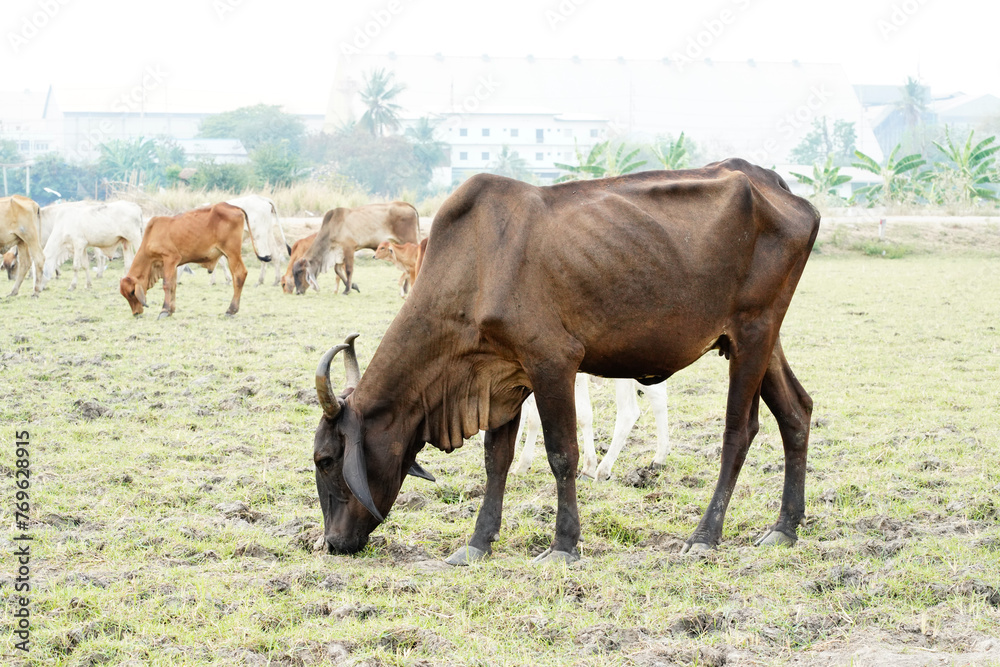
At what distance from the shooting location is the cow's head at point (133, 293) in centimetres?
1469

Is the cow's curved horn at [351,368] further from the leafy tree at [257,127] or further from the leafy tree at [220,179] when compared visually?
the leafy tree at [257,127]

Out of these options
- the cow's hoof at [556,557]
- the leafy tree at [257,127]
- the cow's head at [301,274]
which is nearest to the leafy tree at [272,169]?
the cow's head at [301,274]

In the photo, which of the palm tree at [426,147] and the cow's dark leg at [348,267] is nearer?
the cow's dark leg at [348,267]

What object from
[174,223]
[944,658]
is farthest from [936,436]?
[174,223]

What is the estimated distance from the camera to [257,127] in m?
95.8

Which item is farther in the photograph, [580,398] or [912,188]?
[912,188]

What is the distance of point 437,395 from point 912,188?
43009mm

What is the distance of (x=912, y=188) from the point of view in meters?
43.3

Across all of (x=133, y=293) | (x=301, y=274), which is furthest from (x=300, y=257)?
(x=133, y=293)

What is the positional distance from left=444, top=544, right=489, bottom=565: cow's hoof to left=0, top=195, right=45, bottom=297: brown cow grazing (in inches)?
606

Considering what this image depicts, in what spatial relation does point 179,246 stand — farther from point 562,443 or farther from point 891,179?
point 891,179

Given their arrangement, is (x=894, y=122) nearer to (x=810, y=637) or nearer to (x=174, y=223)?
(x=174, y=223)

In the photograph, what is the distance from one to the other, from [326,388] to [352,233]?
16.6m

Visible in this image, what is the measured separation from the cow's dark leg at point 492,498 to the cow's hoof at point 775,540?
1411 millimetres
